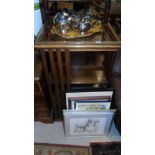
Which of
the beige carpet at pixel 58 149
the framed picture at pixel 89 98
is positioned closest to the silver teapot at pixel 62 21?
the framed picture at pixel 89 98

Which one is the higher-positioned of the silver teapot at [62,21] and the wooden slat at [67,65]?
the silver teapot at [62,21]

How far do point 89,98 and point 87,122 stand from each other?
0.24 meters

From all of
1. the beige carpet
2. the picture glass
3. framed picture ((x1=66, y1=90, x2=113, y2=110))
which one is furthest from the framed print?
the beige carpet

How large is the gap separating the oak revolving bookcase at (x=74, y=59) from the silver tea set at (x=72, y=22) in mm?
66

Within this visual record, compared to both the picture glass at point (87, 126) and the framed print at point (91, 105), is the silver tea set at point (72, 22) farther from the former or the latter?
the picture glass at point (87, 126)

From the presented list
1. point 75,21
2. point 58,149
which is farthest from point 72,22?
point 58,149

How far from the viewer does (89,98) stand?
1.22 m

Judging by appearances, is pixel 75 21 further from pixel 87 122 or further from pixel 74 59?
pixel 87 122

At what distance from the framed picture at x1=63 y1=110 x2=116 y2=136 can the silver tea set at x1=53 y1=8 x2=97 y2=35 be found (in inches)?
23.1

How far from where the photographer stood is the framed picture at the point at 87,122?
4.16ft

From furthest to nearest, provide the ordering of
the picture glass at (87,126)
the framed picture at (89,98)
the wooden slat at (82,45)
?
the picture glass at (87,126) → the framed picture at (89,98) → the wooden slat at (82,45)

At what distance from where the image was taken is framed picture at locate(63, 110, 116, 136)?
1.27m
